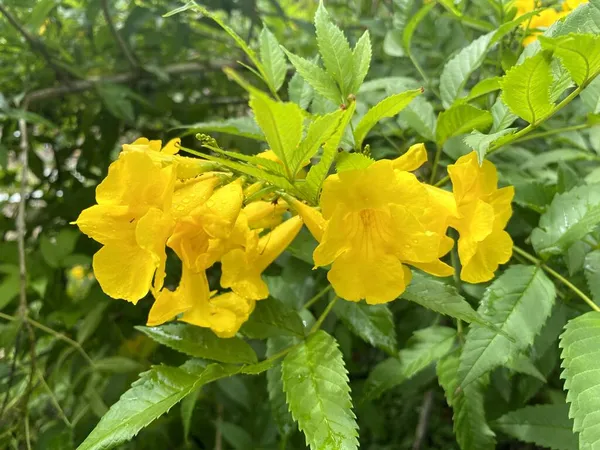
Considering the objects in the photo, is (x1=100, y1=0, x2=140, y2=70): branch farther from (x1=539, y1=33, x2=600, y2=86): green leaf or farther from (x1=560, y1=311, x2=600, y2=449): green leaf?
(x1=560, y1=311, x2=600, y2=449): green leaf

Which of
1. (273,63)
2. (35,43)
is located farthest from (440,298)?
(35,43)

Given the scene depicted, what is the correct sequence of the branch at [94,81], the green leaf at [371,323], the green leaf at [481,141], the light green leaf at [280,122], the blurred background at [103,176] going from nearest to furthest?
the light green leaf at [280,122] < the green leaf at [481,141] < the green leaf at [371,323] < the blurred background at [103,176] < the branch at [94,81]

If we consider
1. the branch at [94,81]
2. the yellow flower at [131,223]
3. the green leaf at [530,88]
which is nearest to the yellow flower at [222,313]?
the yellow flower at [131,223]

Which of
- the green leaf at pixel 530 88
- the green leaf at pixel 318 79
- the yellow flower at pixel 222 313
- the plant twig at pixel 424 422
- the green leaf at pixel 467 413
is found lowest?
the plant twig at pixel 424 422

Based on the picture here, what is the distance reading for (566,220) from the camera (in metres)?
0.96

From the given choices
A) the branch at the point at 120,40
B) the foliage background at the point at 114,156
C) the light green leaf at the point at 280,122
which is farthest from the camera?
the branch at the point at 120,40

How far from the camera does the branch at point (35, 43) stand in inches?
62.6

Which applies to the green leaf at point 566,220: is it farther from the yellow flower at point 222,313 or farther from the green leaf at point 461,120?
the yellow flower at point 222,313

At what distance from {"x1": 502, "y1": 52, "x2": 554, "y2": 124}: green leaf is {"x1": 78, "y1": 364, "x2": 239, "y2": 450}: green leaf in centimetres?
65

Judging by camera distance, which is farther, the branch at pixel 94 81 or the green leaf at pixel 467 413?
the branch at pixel 94 81

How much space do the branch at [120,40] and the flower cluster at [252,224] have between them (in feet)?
3.66

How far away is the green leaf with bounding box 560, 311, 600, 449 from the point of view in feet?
2.12

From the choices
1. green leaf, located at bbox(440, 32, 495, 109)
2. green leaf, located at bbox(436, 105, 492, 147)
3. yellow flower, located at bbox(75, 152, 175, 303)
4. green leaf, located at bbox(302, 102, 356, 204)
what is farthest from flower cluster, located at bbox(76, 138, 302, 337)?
green leaf, located at bbox(440, 32, 495, 109)

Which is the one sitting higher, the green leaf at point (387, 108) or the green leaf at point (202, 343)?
the green leaf at point (387, 108)
